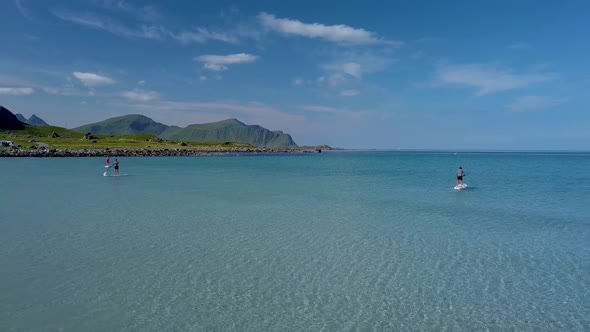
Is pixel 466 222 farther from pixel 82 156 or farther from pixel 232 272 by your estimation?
pixel 82 156

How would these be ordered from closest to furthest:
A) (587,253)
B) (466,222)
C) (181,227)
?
(587,253), (181,227), (466,222)

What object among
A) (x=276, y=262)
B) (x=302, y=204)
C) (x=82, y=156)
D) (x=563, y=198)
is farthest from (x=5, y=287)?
(x=82, y=156)

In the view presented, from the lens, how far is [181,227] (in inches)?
832

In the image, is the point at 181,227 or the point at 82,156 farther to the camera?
the point at 82,156

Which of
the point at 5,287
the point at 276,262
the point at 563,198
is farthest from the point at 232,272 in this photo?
the point at 563,198

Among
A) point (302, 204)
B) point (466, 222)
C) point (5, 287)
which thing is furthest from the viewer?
point (302, 204)

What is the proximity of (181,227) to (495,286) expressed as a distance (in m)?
14.8

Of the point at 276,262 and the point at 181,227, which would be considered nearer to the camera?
the point at 276,262

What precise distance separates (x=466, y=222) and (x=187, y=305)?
17873mm

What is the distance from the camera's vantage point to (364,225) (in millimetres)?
22156

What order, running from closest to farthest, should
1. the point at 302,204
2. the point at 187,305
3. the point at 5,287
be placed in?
the point at 187,305 < the point at 5,287 < the point at 302,204

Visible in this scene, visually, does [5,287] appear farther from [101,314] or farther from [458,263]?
[458,263]

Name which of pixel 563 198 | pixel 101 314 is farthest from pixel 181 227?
pixel 563 198

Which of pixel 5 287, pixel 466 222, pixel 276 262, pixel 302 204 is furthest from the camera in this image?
pixel 302 204
